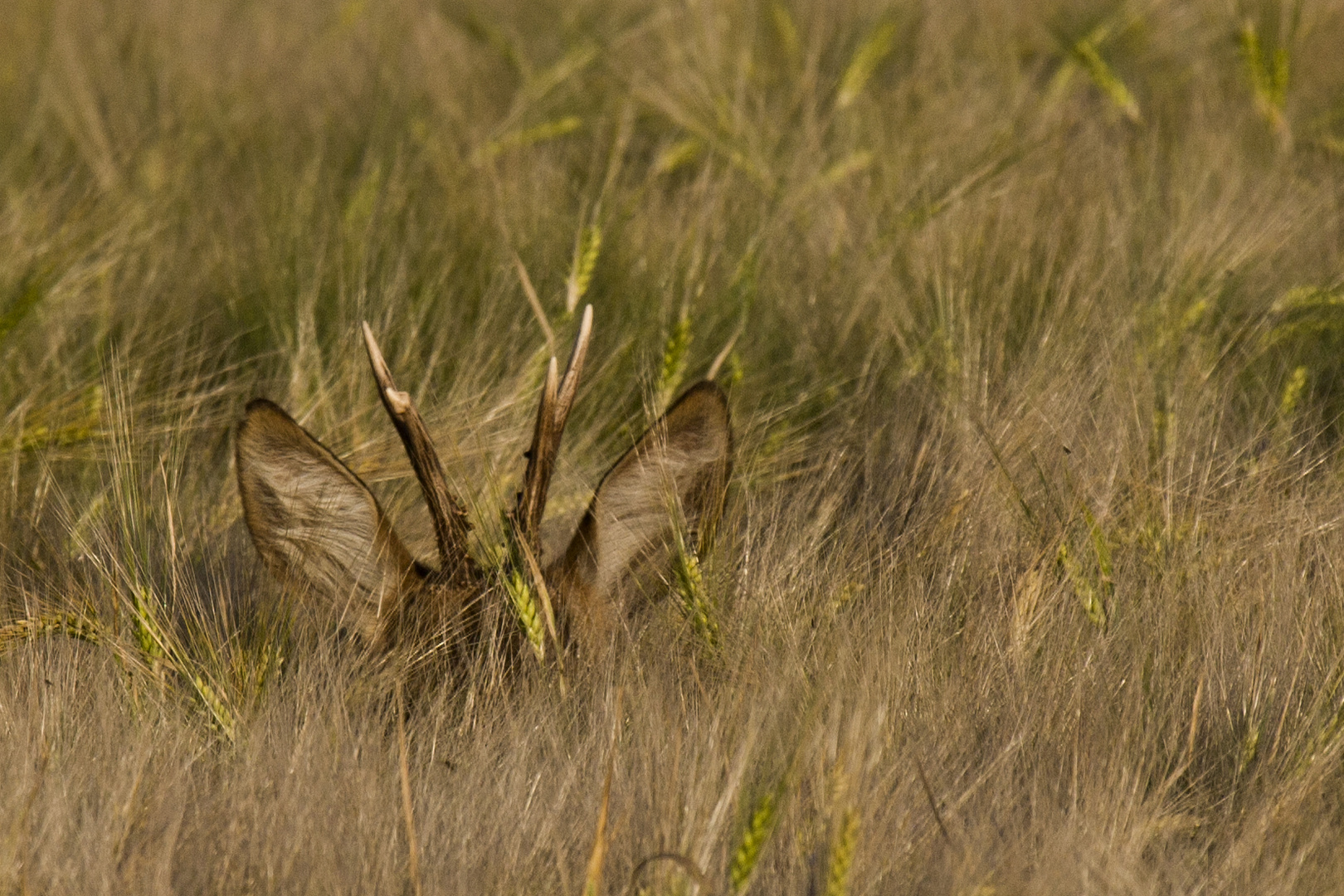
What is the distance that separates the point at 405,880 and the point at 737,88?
3.08 meters

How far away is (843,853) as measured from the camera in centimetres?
173

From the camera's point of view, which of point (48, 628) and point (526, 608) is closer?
point (526, 608)

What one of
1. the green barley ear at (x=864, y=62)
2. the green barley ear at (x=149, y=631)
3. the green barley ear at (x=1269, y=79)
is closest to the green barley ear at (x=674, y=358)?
the green barley ear at (x=149, y=631)

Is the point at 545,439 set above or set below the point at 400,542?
above

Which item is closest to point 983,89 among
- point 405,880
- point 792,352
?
point 792,352

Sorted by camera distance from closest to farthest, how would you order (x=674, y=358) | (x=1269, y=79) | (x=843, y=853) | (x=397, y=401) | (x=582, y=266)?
1. (x=843, y=853)
2. (x=397, y=401)
3. (x=674, y=358)
4. (x=582, y=266)
5. (x=1269, y=79)

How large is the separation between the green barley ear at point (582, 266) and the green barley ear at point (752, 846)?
1633mm

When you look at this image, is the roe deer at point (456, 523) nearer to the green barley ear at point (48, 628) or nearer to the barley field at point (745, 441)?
the barley field at point (745, 441)

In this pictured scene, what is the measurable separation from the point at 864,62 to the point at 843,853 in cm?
360

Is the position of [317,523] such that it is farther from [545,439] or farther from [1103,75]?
[1103,75]

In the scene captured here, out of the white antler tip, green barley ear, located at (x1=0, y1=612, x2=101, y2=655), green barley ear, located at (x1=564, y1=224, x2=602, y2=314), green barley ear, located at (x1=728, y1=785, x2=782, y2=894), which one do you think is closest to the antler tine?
the white antler tip

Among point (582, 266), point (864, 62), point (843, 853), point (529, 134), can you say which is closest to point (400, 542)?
point (843, 853)

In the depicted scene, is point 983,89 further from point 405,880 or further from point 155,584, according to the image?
point 405,880

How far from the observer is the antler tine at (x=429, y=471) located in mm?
2145
